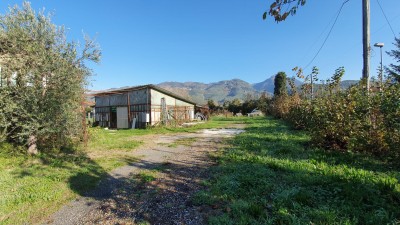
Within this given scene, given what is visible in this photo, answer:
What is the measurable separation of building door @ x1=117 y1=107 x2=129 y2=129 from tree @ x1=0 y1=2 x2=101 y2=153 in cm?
1466

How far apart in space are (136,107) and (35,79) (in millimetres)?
14778

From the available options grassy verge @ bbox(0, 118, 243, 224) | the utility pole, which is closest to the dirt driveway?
grassy verge @ bbox(0, 118, 243, 224)

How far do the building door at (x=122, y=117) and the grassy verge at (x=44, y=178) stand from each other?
1398cm

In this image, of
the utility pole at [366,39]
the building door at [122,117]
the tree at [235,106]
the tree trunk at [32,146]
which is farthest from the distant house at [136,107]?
the tree at [235,106]

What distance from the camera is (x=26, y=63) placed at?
6.56m

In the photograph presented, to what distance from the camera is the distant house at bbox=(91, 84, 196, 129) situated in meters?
20.7

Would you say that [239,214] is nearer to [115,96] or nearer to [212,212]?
[212,212]

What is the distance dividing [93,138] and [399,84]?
33.6 ft

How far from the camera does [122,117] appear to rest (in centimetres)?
2228

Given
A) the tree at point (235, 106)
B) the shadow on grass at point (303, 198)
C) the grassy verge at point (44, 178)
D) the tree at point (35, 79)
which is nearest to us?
the shadow on grass at point (303, 198)

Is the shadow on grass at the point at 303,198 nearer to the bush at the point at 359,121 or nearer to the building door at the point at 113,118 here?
the bush at the point at 359,121

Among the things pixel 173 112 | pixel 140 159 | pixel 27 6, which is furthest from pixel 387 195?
pixel 173 112

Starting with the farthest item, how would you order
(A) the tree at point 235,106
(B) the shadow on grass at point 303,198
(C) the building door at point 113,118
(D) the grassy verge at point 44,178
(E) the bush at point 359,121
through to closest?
(A) the tree at point 235,106, (C) the building door at point 113,118, (E) the bush at point 359,121, (D) the grassy verge at point 44,178, (B) the shadow on grass at point 303,198

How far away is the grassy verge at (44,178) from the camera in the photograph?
3.86 m
